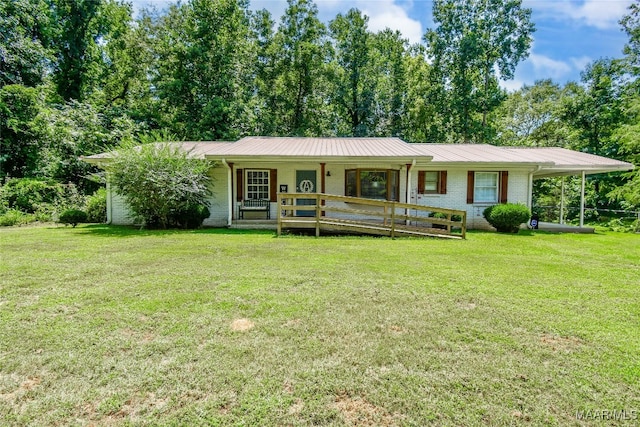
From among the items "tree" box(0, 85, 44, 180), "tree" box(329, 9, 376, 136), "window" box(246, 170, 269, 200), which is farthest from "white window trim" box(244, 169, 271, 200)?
"tree" box(0, 85, 44, 180)

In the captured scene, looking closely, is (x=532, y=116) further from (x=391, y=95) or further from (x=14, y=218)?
(x=14, y=218)

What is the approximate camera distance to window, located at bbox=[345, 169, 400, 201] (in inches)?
479

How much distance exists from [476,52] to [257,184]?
19007 mm

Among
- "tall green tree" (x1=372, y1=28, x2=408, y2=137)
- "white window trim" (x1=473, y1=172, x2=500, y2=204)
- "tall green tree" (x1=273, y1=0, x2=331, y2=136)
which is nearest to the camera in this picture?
"white window trim" (x1=473, y1=172, x2=500, y2=204)

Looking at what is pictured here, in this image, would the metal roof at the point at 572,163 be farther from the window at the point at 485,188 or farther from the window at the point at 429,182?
the window at the point at 429,182

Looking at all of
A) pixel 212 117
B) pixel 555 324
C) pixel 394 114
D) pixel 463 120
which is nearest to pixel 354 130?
pixel 394 114

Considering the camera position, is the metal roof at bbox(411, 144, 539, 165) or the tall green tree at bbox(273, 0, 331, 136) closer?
the metal roof at bbox(411, 144, 539, 165)

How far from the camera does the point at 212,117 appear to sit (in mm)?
20031

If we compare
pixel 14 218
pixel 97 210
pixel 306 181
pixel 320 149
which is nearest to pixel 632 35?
pixel 320 149

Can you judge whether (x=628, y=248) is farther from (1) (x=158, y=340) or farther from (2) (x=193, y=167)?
(2) (x=193, y=167)

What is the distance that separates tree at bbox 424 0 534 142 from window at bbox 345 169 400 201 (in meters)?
14.1

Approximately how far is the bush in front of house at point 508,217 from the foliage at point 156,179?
10306 millimetres

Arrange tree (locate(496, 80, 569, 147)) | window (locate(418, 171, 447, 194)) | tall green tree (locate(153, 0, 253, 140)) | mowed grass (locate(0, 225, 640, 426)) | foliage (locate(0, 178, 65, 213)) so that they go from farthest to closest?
tree (locate(496, 80, 569, 147)) < tall green tree (locate(153, 0, 253, 140)) < foliage (locate(0, 178, 65, 213)) < window (locate(418, 171, 447, 194)) < mowed grass (locate(0, 225, 640, 426))

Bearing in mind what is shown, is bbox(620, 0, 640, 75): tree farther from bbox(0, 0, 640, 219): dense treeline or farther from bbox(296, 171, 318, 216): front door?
bbox(296, 171, 318, 216): front door
